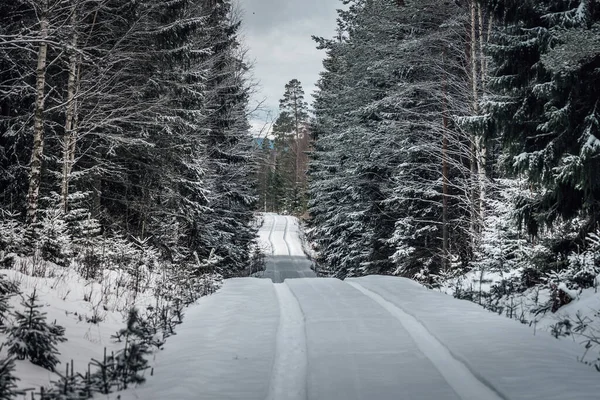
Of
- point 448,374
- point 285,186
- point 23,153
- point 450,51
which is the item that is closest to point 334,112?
point 450,51

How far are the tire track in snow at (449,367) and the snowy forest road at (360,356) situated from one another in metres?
0.01

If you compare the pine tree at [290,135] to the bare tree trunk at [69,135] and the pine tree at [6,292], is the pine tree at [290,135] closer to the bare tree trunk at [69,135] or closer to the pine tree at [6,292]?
the bare tree trunk at [69,135]

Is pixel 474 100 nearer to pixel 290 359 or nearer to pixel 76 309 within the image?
pixel 290 359

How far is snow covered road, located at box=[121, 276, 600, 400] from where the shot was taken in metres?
4.05

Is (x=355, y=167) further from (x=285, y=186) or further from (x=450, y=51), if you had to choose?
(x=285, y=186)

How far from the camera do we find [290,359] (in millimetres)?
5078

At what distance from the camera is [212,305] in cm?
795

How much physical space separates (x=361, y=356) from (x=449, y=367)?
1.01m

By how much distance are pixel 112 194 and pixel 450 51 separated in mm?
13088

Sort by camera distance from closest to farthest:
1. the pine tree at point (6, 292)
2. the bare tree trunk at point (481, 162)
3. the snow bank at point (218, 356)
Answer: the snow bank at point (218, 356) → the pine tree at point (6, 292) → the bare tree trunk at point (481, 162)

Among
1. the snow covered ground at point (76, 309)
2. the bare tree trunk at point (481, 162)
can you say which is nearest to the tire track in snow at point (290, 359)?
the snow covered ground at point (76, 309)

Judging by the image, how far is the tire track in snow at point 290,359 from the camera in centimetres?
413

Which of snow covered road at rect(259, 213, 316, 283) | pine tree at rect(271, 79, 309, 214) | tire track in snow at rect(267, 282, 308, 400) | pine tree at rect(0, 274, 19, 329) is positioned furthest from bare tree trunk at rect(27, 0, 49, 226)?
pine tree at rect(271, 79, 309, 214)

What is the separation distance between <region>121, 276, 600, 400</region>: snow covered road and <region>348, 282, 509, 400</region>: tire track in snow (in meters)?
0.01
